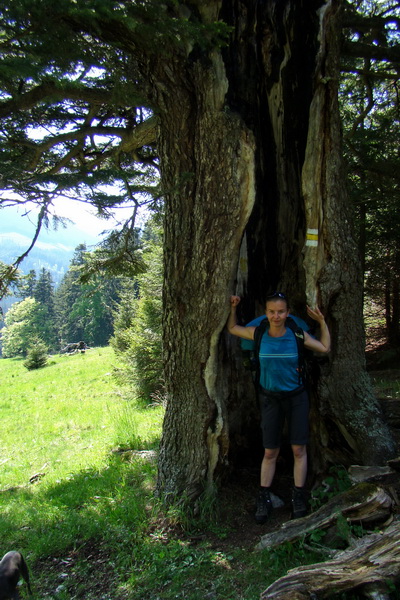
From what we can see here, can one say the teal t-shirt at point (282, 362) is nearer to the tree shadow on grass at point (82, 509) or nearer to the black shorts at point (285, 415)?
the black shorts at point (285, 415)

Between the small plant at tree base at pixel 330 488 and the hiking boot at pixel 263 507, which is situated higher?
the small plant at tree base at pixel 330 488

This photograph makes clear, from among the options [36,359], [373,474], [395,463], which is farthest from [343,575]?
[36,359]

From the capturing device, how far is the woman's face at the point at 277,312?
4.08 m

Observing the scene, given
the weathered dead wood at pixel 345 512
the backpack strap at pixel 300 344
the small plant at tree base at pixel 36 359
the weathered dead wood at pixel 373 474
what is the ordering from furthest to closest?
1. the small plant at tree base at pixel 36 359
2. the backpack strap at pixel 300 344
3. the weathered dead wood at pixel 373 474
4. the weathered dead wood at pixel 345 512

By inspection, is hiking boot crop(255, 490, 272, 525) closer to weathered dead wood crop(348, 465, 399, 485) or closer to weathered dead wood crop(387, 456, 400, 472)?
weathered dead wood crop(348, 465, 399, 485)

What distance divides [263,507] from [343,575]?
1390 millimetres

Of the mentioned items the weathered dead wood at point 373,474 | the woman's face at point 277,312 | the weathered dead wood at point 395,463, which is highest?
the woman's face at point 277,312

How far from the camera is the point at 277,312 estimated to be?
4.11m

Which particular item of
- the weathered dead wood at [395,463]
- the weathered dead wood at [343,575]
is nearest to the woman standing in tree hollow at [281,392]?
the weathered dead wood at [395,463]

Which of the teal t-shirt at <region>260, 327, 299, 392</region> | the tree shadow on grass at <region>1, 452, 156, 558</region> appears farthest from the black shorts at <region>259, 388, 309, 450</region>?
the tree shadow on grass at <region>1, 452, 156, 558</region>

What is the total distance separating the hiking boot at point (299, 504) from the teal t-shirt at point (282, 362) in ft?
3.21

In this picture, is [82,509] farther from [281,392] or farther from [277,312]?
[277,312]

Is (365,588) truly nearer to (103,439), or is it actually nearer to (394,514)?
(394,514)

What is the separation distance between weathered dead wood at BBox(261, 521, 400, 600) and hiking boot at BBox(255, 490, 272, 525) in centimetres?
124
